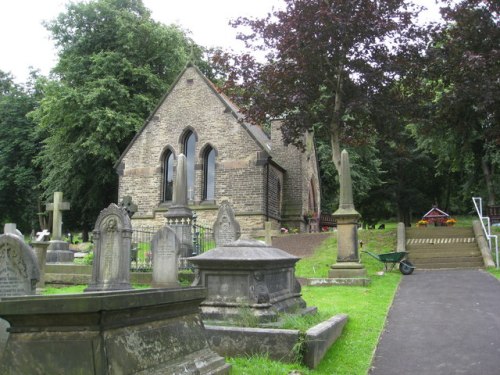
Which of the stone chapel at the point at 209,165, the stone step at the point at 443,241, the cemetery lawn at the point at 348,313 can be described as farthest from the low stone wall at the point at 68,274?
the stone step at the point at 443,241

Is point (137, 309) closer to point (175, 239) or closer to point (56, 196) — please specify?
point (175, 239)

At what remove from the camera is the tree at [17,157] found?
3716 centimetres

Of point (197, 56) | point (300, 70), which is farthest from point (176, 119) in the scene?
point (197, 56)

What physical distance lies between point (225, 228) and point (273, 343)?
952cm

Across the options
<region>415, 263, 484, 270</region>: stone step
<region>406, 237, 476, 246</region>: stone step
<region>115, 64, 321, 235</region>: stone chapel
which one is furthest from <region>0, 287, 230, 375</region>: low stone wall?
<region>115, 64, 321, 235</region>: stone chapel

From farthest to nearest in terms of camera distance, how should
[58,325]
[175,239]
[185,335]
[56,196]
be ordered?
[56,196] < [175,239] < [185,335] < [58,325]

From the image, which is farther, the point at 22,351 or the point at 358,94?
the point at 358,94

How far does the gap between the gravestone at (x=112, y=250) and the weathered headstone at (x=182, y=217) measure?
10.3 feet

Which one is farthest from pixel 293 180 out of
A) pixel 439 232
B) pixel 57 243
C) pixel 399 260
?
pixel 57 243

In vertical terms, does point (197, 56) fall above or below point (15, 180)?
above

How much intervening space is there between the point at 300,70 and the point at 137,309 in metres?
15.9

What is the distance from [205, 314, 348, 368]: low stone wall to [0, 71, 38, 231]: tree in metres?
34.8

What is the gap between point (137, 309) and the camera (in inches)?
122

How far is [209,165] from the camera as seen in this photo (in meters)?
26.0
